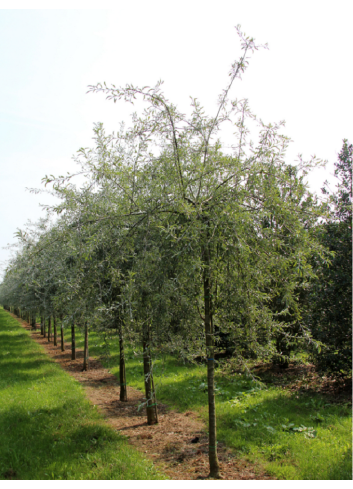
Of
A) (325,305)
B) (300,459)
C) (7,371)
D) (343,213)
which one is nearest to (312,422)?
(300,459)

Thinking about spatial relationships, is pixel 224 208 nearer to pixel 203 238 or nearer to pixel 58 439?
pixel 203 238

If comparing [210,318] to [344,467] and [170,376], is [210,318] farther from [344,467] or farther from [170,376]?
[170,376]

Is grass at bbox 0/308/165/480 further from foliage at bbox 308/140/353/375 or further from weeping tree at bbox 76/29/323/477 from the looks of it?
foliage at bbox 308/140/353/375

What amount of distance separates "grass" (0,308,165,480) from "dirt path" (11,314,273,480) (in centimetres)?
39

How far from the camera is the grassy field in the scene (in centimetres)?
537

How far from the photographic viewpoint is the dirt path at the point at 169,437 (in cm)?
562

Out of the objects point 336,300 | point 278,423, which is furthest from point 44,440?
point 336,300

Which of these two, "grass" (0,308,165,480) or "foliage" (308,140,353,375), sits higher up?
"foliage" (308,140,353,375)

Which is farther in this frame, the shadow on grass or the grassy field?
the shadow on grass

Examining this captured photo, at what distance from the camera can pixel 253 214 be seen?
14.4ft

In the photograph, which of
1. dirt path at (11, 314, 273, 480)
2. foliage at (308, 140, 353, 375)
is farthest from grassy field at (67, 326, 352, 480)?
foliage at (308, 140, 353, 375)

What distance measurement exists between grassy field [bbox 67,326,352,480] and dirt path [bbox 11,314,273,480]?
1.15 feet

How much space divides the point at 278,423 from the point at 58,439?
4.84m

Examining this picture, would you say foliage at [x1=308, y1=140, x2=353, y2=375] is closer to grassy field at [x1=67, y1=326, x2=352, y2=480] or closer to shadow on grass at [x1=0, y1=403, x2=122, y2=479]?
grassy field at [x1=67, y1=326, x2=352, y2=480]
